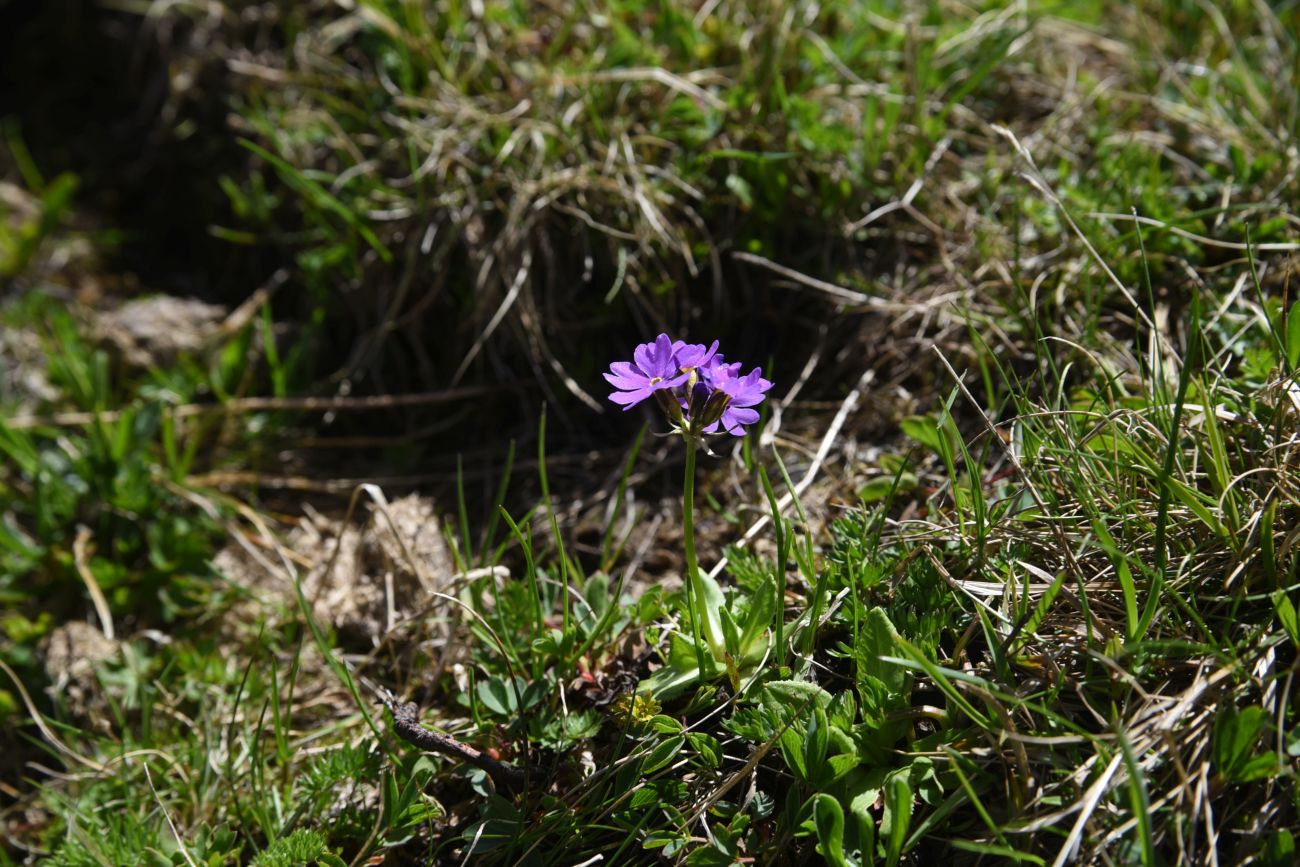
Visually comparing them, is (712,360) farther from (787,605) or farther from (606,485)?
(606,485)

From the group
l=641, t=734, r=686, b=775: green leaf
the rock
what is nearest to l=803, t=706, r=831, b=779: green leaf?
l=641, t=734, r=686, b=775: green leaf

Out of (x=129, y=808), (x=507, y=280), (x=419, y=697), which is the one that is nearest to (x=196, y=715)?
(x=129, y=808)

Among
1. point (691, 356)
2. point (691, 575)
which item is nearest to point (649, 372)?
point (691, 356)

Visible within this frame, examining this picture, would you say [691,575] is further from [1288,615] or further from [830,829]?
[1288,615]

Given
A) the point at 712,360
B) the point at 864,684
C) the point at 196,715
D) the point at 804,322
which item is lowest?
the point at 196,715

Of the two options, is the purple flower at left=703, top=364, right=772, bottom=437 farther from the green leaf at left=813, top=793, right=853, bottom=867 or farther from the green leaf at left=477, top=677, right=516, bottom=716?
the green leaf at left=477, top=677, right=516, bottom=716

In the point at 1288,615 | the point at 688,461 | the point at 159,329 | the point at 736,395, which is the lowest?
the point at 159,329

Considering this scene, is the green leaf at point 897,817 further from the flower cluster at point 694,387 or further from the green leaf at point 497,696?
the green leaf at point 497,696
